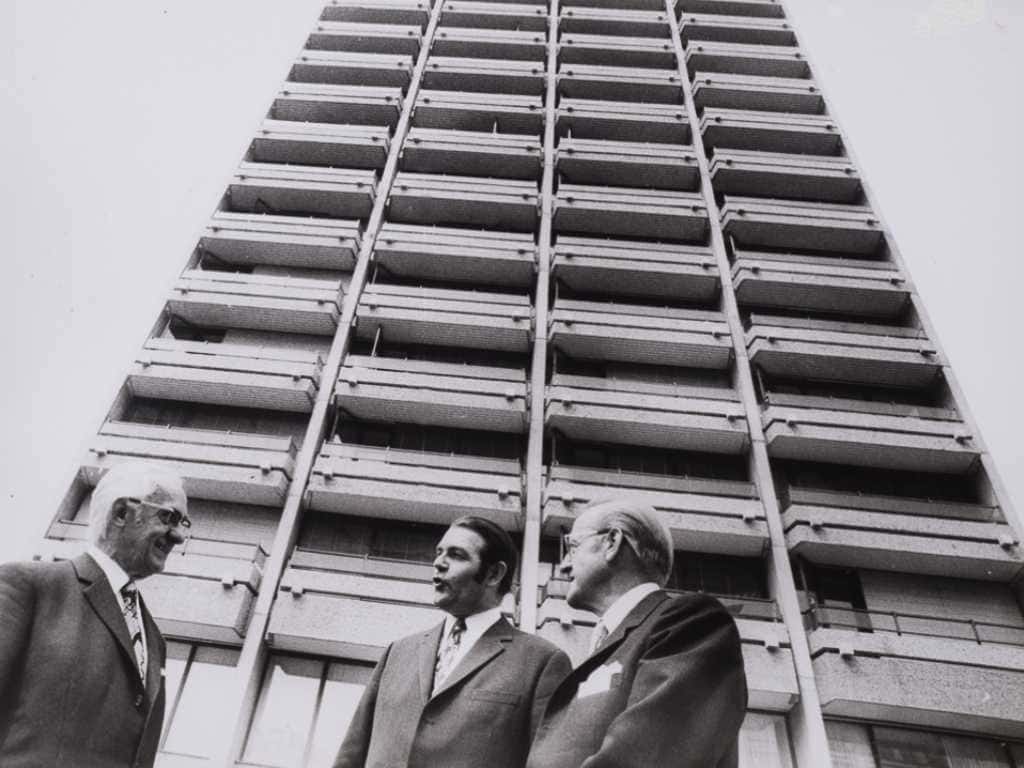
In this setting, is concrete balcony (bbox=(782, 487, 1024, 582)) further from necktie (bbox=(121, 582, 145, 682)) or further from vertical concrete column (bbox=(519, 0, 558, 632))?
necktie (bbox=(121, 582, 145, 682))

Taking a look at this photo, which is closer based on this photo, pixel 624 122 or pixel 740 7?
pixel 624 122

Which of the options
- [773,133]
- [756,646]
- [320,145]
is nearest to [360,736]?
[756,646]

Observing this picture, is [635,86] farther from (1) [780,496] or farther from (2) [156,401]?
(2) [156,401]

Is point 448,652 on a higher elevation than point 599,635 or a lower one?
higher

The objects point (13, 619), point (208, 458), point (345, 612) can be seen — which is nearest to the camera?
point (13, 619)

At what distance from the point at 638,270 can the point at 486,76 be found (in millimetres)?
11269

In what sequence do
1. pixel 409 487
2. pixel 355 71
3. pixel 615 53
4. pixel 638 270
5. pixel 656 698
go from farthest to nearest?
1. pixel 615 53
2. pixel 355 71
3. pixel 638 270
4. pixel 409 487
5. pixel 656 698

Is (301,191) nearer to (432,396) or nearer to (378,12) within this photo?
(432,396)

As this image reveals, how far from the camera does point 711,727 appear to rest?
7.64 ft

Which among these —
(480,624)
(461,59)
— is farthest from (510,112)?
(480,624)

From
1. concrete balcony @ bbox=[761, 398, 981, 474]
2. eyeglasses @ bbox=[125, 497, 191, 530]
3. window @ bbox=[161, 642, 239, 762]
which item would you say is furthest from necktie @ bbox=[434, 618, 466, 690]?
concrete balcony @ bbox=[761, 398, 981, 474]

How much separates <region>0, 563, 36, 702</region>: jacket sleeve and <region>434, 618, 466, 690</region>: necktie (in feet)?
5.26

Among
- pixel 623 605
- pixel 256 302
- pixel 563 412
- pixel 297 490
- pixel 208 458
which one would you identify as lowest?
pixel 623 605

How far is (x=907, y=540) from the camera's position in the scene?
1569 cm
